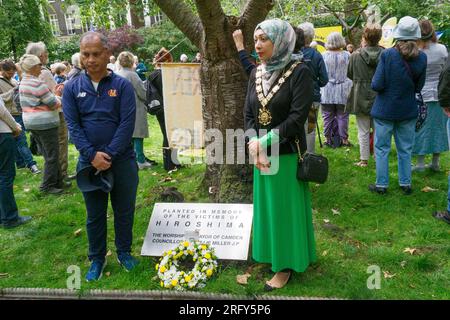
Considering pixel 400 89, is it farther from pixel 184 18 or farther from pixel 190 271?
pixel 190 271

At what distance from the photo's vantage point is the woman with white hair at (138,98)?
7.74m

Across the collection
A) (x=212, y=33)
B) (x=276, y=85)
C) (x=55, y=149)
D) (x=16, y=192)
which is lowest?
(x=16, y=192)

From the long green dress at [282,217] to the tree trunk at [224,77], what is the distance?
124cm

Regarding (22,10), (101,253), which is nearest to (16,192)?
(101,253)

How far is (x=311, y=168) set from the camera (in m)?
3.63

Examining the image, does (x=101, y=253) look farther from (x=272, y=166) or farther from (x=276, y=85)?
(x=276, y=85)

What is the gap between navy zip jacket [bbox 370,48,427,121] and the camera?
17.9ft

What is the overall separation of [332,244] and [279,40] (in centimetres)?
234

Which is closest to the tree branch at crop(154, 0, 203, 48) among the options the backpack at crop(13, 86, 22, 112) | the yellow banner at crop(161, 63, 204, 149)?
the yellow banner at crop(161, 63, 204, 149)

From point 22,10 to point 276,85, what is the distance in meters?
17.7

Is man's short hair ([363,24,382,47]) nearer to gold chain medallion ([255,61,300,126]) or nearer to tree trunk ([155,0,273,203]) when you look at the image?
tree trunk ([155,0,273,203])

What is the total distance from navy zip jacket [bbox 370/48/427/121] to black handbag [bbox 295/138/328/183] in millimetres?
2320
